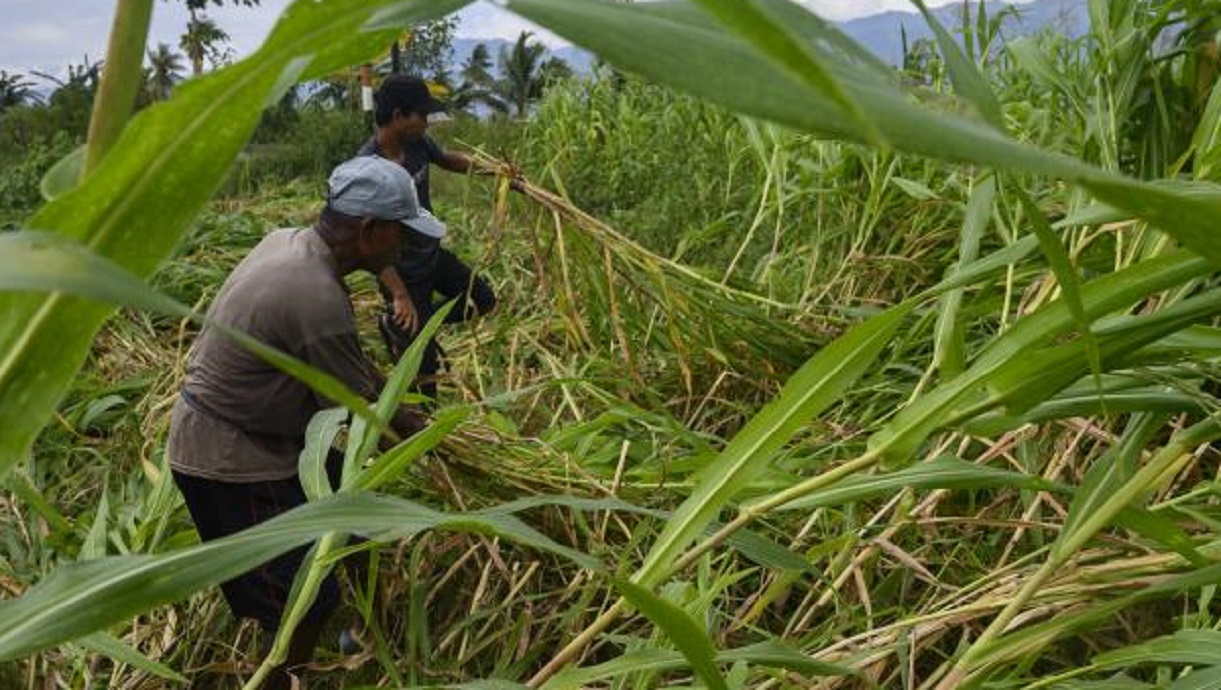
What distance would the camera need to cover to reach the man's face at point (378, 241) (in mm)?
2145

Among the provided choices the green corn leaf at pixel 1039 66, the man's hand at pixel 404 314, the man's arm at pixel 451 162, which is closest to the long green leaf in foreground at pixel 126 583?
the green corn leaf at pixel 1039 66

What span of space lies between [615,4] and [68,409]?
336cm

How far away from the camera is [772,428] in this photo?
81 centimetres

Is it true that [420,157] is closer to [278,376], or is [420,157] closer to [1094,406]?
[278,376]

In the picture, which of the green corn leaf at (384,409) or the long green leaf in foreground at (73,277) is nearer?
the long green leaf in foreground at (73,277)

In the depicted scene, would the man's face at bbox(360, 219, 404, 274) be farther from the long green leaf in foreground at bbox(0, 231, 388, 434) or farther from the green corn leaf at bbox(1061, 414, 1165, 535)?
the long green leaf in foreground at bbox(0, 231, 388, 434)

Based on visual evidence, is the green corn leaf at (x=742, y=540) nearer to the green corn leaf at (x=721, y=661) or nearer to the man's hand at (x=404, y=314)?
the green corn leaf at (x=721, y=661)

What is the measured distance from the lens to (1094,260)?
4.96 feet

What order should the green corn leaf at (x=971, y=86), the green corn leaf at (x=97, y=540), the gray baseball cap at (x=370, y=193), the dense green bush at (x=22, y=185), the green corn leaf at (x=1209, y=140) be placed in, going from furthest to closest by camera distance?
the dense green bush at (x=22, y=185), the green corn leaf at (x=97, y=540), the gray baseball cap at (x=370, y=193), the green corn leaf at (x=1209, y=140), the green corn leaf at (x=971, y=86)

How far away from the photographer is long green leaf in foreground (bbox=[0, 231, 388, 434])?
0.33 metres

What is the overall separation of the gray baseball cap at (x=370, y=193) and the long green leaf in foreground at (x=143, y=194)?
170cm

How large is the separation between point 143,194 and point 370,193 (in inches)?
67.8

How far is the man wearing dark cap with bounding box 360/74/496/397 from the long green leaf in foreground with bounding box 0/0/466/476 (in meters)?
2.74

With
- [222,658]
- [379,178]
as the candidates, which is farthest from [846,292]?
[222,658]
